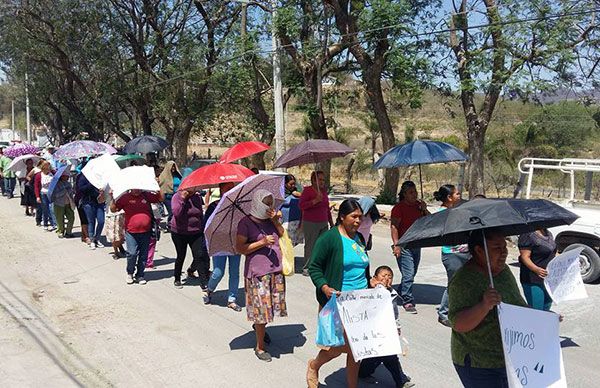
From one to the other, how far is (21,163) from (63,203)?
5481 mm

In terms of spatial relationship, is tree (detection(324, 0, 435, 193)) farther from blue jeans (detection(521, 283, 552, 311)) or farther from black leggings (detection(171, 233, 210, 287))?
blue jeans (detection(521, 283, 552, 311))

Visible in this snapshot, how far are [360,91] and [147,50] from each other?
10.6m

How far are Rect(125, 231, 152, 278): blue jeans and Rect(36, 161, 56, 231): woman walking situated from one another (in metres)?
5.48

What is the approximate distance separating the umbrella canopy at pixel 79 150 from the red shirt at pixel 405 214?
8444mm

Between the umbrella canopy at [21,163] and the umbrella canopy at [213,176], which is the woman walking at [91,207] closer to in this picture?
the umbrella canopy at [213,176]

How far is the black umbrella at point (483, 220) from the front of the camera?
3.24 metres

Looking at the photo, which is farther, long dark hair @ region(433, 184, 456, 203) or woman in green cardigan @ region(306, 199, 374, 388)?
long dark hair @ region(433, 184, 456, 203)

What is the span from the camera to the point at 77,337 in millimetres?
6730

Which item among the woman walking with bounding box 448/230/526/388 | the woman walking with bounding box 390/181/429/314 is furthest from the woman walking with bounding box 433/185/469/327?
the woman walking with bounding box 448/230/526/388

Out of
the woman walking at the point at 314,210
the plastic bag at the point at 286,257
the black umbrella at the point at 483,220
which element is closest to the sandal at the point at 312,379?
the plastic bag at the point at 286,257

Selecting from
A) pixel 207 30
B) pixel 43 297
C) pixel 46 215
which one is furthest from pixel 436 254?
pixel 207 30

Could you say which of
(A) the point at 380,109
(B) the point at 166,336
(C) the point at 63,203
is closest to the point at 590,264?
(B) the point at 166,336

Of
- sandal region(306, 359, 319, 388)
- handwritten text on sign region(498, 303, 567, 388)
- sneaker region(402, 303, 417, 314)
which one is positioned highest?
→ handwritten text on sign region(498, 303, 567, 388)

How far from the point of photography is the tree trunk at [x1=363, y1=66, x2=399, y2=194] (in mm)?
17359
